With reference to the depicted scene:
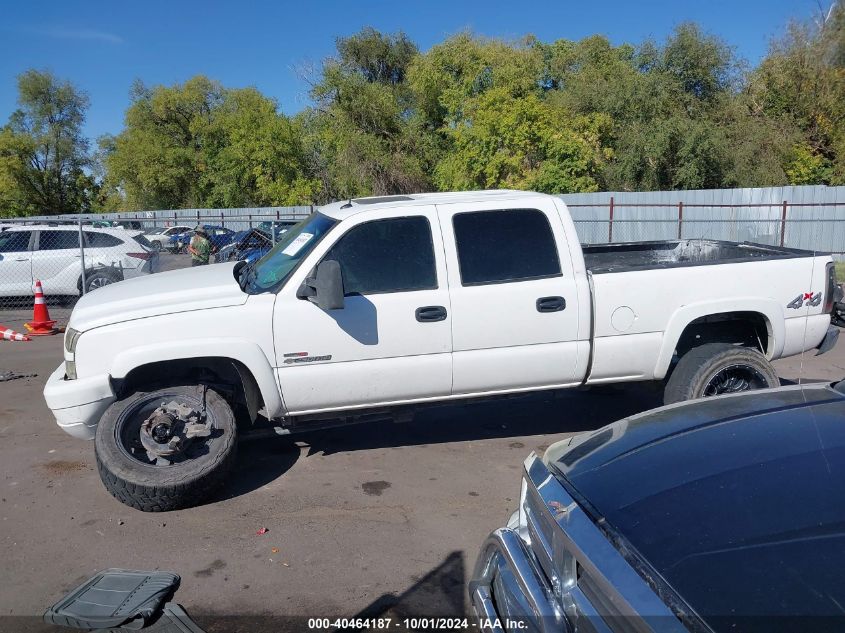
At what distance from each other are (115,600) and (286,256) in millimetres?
2587

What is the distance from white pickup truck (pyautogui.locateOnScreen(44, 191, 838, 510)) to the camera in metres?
4.73

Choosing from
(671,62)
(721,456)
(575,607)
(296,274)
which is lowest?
(575,607)

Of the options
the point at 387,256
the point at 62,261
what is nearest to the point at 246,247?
the point at 62,261

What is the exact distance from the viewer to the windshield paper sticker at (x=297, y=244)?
526 cm

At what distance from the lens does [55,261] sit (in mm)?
13281

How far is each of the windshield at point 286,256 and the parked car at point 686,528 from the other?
2660 millimetres

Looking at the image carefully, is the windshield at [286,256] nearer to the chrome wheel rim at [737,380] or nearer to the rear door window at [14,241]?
the chrome wheel rim at [737,380]

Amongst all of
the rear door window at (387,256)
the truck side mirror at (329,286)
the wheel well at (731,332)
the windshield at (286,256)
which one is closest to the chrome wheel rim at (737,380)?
the wheel well at (731,332)

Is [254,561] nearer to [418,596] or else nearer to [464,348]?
[418,596]

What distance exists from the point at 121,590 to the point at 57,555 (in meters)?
0.78

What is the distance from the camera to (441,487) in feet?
16.6

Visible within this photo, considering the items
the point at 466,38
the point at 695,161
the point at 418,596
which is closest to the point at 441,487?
the point at 418,596

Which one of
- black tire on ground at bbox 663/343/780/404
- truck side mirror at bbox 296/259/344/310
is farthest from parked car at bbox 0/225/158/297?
black tire on ground at bbox 663/343/780/404

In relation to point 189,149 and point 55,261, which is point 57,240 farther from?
point 189,149
